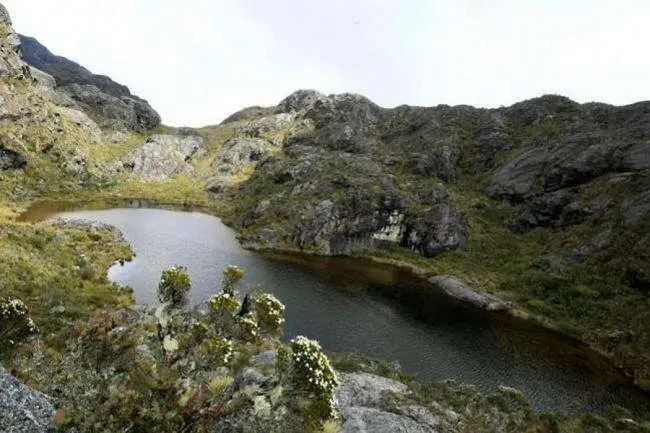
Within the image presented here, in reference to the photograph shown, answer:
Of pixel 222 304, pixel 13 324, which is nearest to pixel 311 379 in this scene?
pixel 222 304

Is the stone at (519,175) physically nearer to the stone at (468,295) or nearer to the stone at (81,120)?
the stone at (468,295)

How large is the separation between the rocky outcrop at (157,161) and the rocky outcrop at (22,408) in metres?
164

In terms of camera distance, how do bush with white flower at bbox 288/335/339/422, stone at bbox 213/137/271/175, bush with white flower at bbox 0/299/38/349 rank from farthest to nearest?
stone at bbox 213/137/271/175
bush with white flower at bbox 0/299/38/349
bush with white flower at bbox 288/335/339/422

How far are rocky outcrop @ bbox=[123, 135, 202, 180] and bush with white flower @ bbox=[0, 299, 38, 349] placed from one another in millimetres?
155369

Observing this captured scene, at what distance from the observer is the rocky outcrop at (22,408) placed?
16583mm

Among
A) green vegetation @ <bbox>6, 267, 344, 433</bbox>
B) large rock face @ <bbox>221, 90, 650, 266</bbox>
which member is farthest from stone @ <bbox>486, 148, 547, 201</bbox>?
green vegetation @ <bbox>6, 267, 344, 433</bbox>

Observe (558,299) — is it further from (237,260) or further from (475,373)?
(237,260)

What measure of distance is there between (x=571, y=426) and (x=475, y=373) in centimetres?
1456

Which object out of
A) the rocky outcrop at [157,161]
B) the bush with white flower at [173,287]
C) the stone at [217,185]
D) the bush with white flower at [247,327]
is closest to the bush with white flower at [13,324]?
the bush with white flower at [173,287]

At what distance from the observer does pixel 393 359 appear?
173 ft

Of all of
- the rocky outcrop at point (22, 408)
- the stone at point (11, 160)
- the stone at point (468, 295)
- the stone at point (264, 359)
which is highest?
the rocky outcrop at point (22, 408)

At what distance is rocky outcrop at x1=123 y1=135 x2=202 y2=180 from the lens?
176000 millimetres

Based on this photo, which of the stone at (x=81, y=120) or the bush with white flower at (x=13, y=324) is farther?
the stone at (x=81, y=120)

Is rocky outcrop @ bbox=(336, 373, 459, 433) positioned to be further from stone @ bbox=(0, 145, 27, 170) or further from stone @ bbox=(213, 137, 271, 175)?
stone @ bbox=(213, 137, 271, 175)
